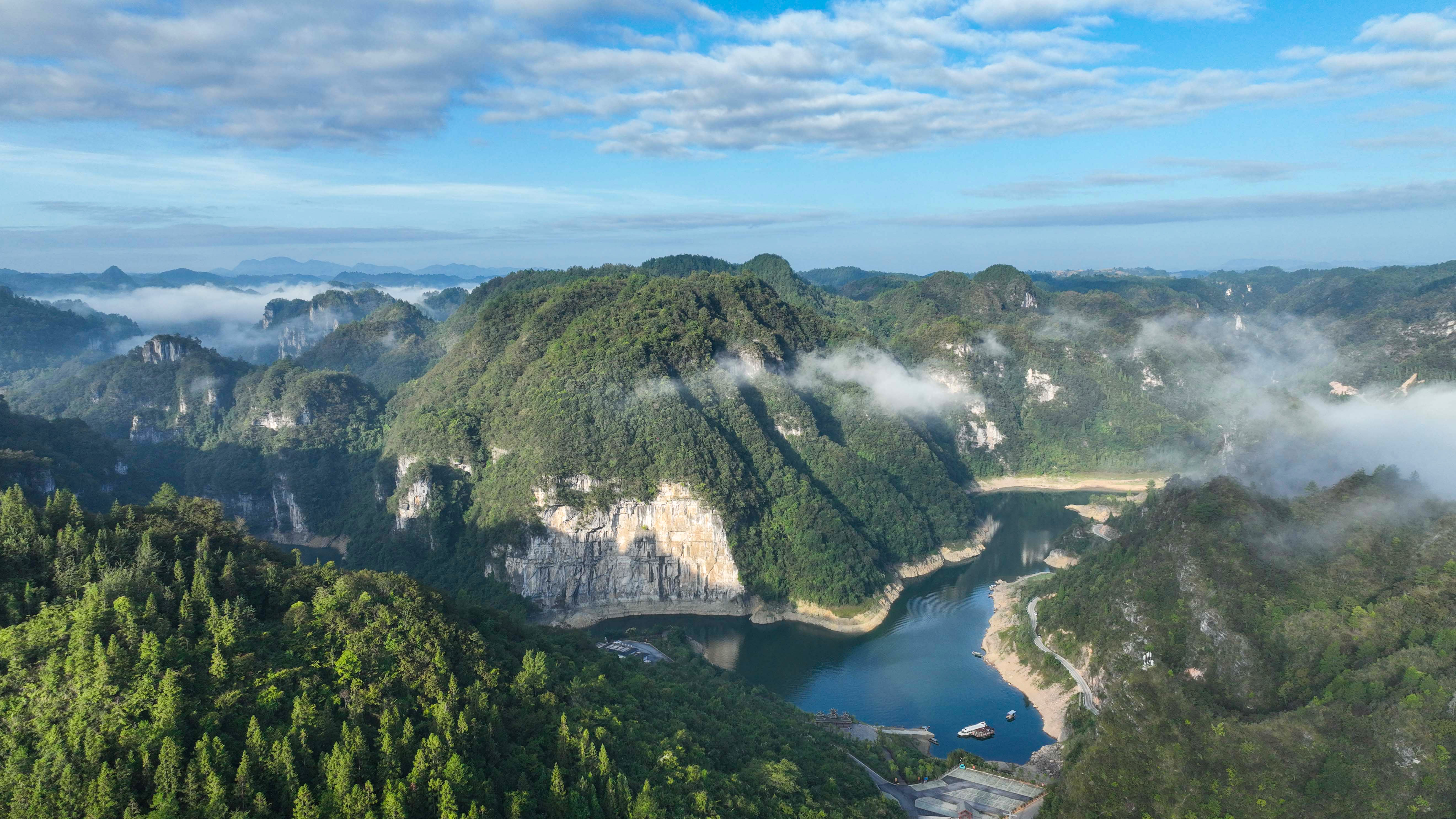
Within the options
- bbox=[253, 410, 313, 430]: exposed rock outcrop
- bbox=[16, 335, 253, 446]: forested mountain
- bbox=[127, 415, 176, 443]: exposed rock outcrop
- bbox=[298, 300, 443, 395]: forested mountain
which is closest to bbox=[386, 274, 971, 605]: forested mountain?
bbox=[253, 410, 313, 430]: exposed rock outcrop

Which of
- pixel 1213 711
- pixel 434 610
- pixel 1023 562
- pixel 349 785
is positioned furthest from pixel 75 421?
pixel 1213 711

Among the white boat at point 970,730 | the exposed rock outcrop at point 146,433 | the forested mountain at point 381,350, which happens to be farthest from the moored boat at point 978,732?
the exposed rock outcrop at point 146,433

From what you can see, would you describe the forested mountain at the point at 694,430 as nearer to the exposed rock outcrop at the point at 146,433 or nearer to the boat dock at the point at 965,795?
the boat dock at the point at 965,795

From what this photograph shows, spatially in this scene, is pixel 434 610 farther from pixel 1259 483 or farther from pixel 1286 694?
pixel 1259 483

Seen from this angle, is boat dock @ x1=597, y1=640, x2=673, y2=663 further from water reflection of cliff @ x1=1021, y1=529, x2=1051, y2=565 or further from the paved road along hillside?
water reflection of cliff @ x1=1021, y1=529, x2=1051, y2=565

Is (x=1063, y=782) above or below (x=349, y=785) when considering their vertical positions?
below

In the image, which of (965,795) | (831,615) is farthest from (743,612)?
(965,795)

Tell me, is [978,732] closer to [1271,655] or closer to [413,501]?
[1271,655]
